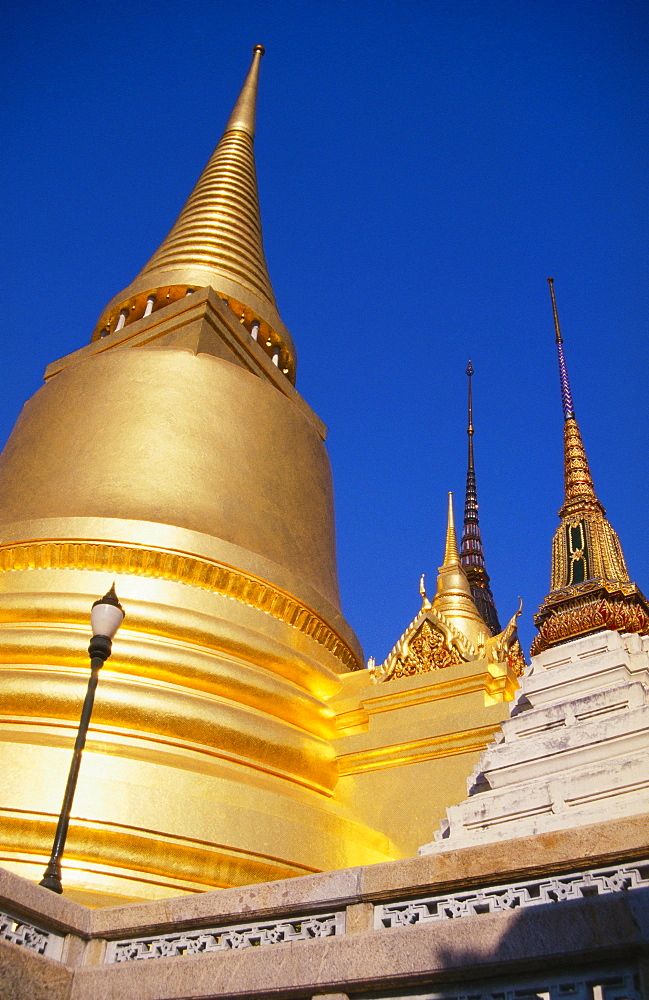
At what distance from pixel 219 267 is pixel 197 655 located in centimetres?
692

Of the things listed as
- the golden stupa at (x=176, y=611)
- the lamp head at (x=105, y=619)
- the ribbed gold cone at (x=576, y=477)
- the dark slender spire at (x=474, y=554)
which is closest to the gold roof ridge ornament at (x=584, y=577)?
the ribbed gold cone at (x=576, y=477)

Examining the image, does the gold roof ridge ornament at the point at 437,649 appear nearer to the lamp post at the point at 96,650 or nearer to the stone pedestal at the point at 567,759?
the stone pedestal at the point at 567,759

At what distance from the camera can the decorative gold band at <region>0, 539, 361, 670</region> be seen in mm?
8000

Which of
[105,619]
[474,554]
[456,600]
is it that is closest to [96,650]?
[105,619]

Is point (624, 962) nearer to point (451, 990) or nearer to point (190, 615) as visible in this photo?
point (451, 990)

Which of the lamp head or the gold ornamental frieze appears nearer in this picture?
the lamp head

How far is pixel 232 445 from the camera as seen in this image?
31.9ft

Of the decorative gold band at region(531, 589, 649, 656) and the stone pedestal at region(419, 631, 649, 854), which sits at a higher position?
the decorative gold band at region(531, 589, 649, 656)

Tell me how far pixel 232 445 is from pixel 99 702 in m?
3.67

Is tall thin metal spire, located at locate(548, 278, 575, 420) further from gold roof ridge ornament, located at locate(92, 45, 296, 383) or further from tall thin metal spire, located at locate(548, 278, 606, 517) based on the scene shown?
gold roof ridge ornament, located at locate(92, 45, 296, 383)

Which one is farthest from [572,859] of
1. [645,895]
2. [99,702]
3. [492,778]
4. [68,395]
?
[68,395]

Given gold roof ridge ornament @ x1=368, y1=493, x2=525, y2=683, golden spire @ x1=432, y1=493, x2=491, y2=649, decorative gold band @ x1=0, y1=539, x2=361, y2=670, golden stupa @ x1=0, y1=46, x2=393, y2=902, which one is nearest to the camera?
golden stupa @ x1=0, y1=46, x2=393, y2=902

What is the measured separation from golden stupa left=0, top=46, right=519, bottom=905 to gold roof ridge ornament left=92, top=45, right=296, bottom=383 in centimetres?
95

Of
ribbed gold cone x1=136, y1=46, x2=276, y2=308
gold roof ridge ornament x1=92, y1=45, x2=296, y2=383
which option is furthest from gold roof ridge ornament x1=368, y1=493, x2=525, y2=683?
ribbed gold cone x1=136, y1=46, x2=276, y2=308
